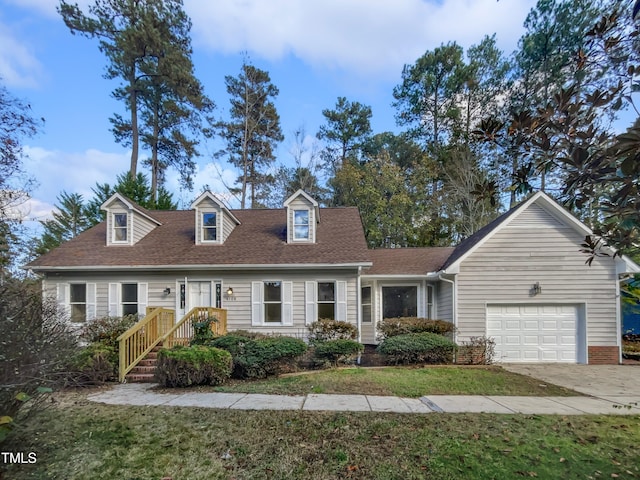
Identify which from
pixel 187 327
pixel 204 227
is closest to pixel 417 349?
pixel 187 327

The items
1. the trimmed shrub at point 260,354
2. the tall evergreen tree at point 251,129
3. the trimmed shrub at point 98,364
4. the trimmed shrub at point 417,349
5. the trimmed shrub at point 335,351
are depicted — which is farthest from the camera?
the tall evergreen tree at point 251,129

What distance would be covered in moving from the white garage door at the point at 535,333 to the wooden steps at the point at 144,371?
9886 millimetres

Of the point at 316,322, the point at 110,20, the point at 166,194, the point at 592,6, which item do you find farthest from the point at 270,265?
the point at 592,6

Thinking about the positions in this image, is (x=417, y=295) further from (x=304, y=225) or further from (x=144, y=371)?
(x=144, y=371)

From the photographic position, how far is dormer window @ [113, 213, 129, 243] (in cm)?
1447

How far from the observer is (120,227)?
571 inches

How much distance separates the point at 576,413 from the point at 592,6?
22329 mm

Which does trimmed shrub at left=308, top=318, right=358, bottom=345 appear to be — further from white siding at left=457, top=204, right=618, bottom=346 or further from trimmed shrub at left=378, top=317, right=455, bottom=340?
white siding at left=457, top=204, right=618, bottom=346

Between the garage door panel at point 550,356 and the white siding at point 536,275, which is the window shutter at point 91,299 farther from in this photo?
the garage door panel at point 550,356

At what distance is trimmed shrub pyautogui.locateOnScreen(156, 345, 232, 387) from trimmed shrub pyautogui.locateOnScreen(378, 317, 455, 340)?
550 cm

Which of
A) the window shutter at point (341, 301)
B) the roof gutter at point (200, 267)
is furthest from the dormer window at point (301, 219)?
the window shutter at point (341, 301)

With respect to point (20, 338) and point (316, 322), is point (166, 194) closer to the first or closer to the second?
point (316, 322)

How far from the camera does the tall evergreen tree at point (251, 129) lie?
2717 centimetres

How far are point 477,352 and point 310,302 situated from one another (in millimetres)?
5443
